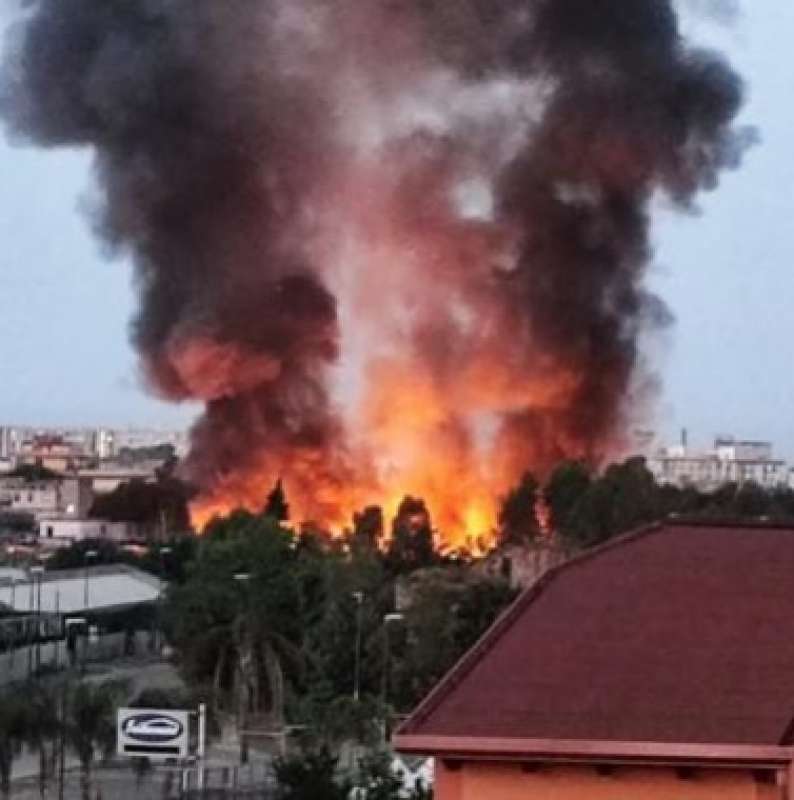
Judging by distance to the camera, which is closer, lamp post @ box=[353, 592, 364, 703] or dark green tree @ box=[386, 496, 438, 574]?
lamp post @ box=[353, 592, 364, 703]

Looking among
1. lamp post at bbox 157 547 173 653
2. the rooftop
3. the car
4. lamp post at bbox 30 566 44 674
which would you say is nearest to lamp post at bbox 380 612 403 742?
lamp post at bbox 30 566 44 674

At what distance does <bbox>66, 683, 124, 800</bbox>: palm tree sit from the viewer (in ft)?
79.0

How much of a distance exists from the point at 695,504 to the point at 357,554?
37.7 ft

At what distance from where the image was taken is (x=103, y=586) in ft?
155

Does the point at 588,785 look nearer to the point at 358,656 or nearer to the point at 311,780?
the point at 311,780

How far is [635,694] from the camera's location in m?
5.89

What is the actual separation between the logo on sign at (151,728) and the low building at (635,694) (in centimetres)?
1534

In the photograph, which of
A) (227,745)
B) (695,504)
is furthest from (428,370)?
(227,745)

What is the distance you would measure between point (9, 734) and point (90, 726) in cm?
93

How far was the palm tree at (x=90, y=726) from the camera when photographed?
79.0 ft

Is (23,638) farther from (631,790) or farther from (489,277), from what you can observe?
(631,790)

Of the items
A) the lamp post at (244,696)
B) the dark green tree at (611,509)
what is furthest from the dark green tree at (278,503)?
the lamp post at (244,696)

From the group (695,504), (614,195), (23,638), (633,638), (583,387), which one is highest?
(614,195)

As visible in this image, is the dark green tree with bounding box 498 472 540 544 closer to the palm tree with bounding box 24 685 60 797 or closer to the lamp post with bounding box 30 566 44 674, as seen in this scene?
the lamp post with bounding box 30 566 44 674
